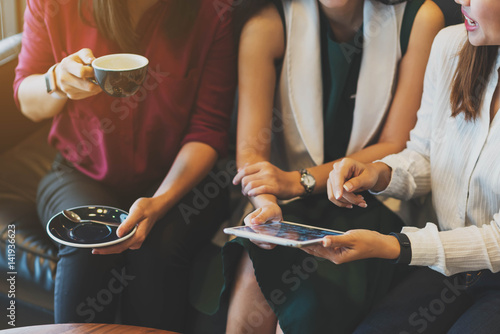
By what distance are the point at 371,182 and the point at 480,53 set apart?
1.23 ft

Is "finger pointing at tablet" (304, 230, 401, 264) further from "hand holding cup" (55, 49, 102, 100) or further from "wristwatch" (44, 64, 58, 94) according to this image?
"wristwatch" (44, 64, 58, 94)

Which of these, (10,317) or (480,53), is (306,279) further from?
(10,317)

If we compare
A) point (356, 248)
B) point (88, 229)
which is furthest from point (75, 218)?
point (356, 248)

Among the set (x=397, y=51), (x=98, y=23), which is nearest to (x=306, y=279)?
(x=397, y=51)

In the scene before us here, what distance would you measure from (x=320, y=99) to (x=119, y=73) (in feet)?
1.98

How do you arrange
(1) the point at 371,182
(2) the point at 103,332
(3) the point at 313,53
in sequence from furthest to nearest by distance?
(3) the point at 313,53
(1) the point at 371,182
(2) the point at 103,332

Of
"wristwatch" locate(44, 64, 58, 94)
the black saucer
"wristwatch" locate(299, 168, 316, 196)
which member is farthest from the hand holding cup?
"wristwatch" locate(299, 168, 316, 196)

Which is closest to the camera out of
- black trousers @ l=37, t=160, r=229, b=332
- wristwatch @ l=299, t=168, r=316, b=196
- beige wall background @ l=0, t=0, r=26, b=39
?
black trousers @ l=37, t=160, r=229, b=332

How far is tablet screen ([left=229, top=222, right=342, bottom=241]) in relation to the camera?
106 cm

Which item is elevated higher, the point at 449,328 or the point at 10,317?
the point at 449,328

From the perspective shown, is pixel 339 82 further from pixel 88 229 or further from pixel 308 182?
pixel 88 229

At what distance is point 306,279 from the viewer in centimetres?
124

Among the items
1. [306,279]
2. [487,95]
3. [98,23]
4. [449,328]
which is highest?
[98,23]

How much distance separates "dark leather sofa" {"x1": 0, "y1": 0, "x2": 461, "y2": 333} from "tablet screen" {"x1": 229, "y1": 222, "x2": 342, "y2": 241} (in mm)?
356
